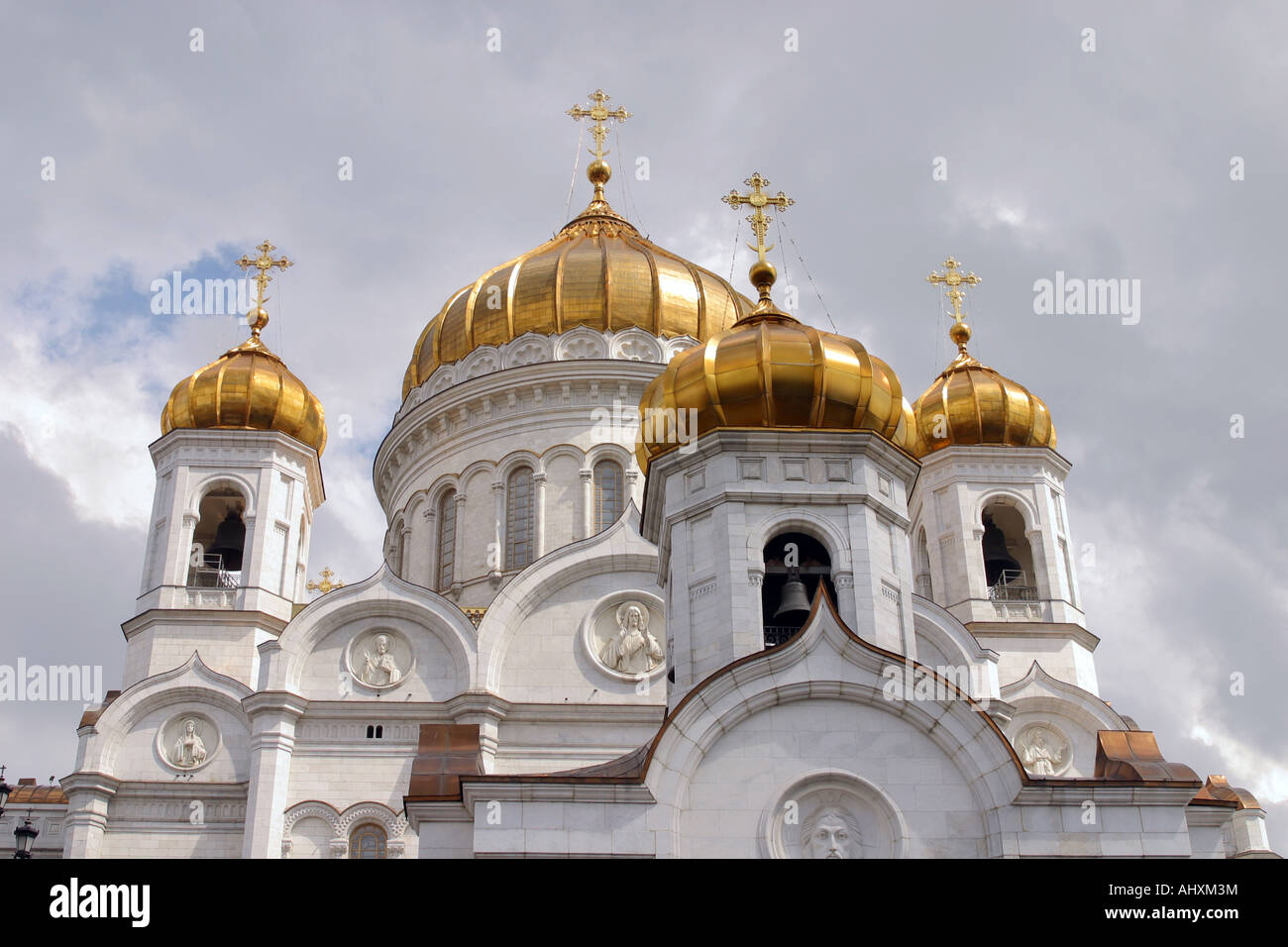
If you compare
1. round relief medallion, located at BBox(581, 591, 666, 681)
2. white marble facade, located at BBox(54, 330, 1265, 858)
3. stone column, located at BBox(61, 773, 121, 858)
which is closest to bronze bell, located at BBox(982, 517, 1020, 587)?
white marble facade, located at BBox(54, 330, 1265, 858)

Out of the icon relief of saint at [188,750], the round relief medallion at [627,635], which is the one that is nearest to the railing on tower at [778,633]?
the round relief medallion at [627,635]

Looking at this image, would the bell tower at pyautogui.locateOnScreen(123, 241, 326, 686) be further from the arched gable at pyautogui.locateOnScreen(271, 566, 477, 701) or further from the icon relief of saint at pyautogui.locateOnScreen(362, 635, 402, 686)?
the icon relief of saint at pyautogui.locateOnScreen(362, 635, 402, 686)

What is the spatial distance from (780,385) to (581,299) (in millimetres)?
13491

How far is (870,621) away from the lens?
13641mm

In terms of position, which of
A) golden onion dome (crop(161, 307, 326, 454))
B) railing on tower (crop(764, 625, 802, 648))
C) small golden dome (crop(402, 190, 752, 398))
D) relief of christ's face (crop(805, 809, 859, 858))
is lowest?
relief of christ's face (crop(805, 809, 859, 858))

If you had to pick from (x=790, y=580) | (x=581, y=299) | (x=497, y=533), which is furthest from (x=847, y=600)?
(x=581, y=299)

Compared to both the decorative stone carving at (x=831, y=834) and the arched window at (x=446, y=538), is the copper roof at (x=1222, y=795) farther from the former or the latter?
the arched window at (x=446, y=538)

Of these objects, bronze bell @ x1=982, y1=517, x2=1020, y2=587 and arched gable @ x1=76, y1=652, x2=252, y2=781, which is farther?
bronze bell @ x1=982, y1=517, x2=1020, y2=587

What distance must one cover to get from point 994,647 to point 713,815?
11726mm

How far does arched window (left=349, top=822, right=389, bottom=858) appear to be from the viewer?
19.6 meters

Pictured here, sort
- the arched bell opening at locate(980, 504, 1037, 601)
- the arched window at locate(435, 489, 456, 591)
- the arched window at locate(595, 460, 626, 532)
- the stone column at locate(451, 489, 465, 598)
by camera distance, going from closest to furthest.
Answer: the arched bell opening at locate(980, 504, 1037, 601) < the stone column at locate(451, 489, 465, 598) < the arched window at locate(595, 460, 626, 532) < the arched window at locate(435, 489, 456, 591)

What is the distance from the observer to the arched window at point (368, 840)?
771 inches

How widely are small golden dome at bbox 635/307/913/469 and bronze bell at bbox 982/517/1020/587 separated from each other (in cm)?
1014

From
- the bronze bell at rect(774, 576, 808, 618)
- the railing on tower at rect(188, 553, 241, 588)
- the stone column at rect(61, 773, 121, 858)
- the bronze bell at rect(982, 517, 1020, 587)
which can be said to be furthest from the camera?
the bronze bell at rect(982, 517, 1020, 587)
